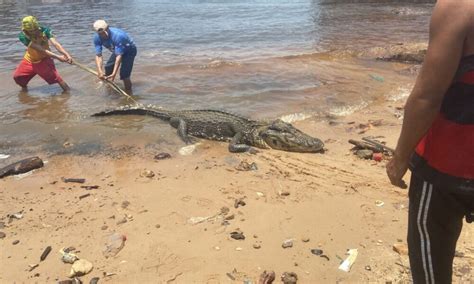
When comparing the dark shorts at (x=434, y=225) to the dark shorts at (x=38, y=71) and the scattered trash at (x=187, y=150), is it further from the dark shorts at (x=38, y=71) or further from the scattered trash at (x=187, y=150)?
the dark shorts at (x=38, y=71)

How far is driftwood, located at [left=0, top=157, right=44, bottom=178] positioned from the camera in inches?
225

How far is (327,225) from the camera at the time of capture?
13.6ft

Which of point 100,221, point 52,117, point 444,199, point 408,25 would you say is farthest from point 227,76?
point 408,25

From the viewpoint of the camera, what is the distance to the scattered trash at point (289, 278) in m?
3.40

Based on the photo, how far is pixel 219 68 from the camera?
12477 millimetres

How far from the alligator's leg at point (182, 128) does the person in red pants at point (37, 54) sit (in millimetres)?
3074

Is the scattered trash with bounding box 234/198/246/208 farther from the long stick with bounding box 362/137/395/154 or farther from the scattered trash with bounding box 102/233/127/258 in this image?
the long stick with bounding box 362/137/395/154

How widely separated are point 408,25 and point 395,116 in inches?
555

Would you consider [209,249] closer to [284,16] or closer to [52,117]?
[52,117]

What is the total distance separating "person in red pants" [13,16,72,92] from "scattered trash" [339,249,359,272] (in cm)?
755

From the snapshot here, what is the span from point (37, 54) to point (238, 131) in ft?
17.3

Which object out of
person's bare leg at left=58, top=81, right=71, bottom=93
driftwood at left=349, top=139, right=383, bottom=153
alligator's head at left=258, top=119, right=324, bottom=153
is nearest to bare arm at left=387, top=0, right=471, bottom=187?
driftwood at left=349, top=139, right=383, bottom=153

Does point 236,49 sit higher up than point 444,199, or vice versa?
point 444,199

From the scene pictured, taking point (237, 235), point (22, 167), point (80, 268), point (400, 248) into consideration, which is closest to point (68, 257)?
point (80, 268)
